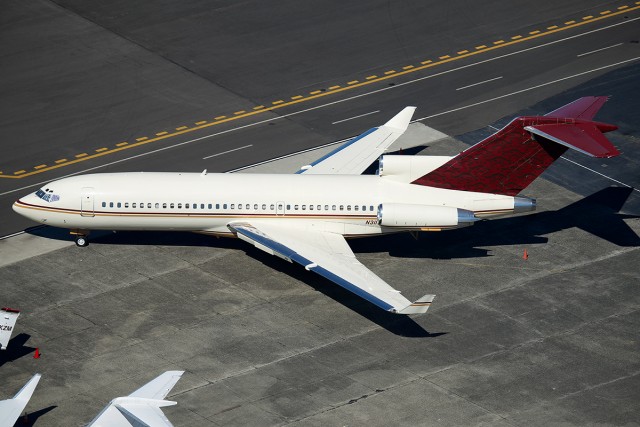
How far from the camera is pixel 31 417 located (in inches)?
1678

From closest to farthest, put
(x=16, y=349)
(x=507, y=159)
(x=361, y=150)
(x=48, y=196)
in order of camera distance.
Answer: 1. (x=16, y=349)
2. (x=507, y=159)
3. (x=48, y=196)
4. (x=361, y=150)

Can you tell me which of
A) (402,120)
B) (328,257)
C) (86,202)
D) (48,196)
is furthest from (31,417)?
(402,120)

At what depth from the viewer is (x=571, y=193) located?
59.9m

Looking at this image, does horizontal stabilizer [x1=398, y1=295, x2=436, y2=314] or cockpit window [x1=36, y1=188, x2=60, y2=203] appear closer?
horizontal stabilizer [x1=398, y1=295, x2=436, y2=314]

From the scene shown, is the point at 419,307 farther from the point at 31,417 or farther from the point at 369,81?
the point at 369,81

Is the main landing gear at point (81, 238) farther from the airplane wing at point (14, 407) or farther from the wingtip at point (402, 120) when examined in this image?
the wingtip at point (402, 120)

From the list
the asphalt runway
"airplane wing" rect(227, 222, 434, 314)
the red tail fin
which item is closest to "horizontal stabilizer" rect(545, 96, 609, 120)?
the red tail fin

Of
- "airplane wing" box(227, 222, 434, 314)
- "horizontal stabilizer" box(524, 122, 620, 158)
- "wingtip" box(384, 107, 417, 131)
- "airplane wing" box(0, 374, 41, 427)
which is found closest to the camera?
"airplane wing" box(0, 374, 41, 427)

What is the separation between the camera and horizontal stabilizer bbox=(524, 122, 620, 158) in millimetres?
49031

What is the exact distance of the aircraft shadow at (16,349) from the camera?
4634 cm

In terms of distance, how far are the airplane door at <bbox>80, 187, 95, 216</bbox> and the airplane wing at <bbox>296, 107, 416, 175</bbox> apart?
34.9 ft

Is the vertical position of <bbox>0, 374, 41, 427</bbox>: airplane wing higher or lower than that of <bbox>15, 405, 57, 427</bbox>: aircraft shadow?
higher

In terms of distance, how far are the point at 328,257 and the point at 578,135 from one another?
11.7 metres

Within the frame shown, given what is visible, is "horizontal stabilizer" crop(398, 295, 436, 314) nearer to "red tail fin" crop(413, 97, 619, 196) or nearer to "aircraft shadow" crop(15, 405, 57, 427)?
"red tail fin" crop(413, 97, 619, 196)
